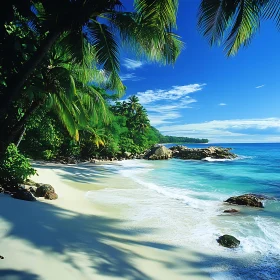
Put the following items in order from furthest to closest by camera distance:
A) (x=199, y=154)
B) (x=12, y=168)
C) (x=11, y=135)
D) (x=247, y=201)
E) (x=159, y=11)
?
(x=199, y=154) → (x=247, y=201) → (x=12, y=168) → (x=159, y=11) → (x=11, y=135)

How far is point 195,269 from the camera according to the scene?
4.47 metres

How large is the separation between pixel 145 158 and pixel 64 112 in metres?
30.6

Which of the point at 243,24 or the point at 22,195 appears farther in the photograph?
the point at 22,195

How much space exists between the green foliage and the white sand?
3.90ft

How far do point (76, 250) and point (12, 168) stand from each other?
14.9 ft

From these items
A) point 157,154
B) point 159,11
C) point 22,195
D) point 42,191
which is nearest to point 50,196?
point 42,191

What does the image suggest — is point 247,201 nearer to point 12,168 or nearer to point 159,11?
point 159,11

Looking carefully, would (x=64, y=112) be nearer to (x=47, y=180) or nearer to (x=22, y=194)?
(x=22, y=194)

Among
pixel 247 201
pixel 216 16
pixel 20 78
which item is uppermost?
pixel 216 16

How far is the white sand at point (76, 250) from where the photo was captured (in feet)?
12.2

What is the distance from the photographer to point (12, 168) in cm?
772

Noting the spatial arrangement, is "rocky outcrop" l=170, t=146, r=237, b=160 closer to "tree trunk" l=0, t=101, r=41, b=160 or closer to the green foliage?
the green foliage

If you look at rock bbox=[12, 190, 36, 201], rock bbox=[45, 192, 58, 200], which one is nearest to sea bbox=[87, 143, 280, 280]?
rock bbox=[45, 192, 58, 200]

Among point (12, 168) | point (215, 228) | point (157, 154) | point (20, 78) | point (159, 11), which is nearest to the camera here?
point (20, 78)
